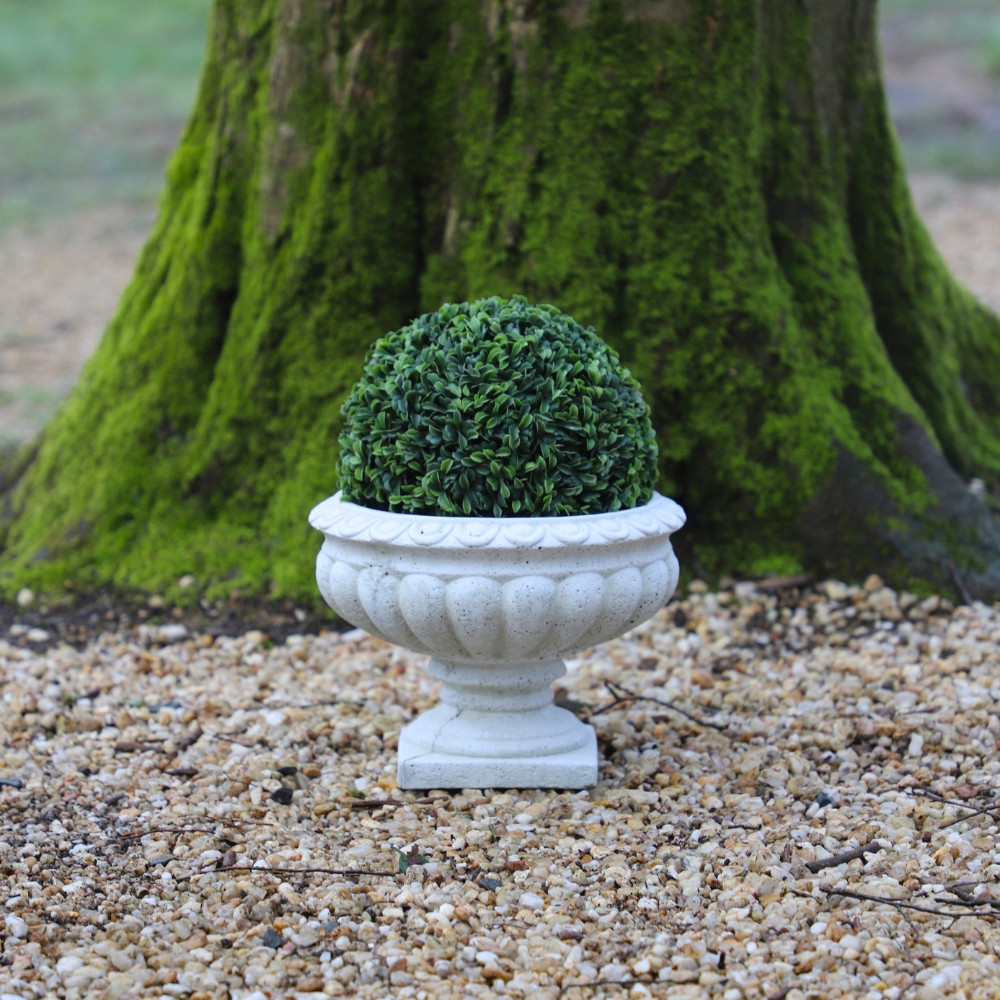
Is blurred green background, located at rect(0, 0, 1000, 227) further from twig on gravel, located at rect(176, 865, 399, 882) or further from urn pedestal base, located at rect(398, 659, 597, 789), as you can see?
twig on gravel, located at rect(176, 865, 399, 882)

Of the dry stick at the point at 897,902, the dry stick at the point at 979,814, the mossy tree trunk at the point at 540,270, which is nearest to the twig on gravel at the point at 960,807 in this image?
the dry stick at the point at 979,814

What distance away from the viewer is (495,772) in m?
3.03

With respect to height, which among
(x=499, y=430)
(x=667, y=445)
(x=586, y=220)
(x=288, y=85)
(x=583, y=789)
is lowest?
(x=583, y=789)

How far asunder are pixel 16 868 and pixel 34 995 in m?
0.52

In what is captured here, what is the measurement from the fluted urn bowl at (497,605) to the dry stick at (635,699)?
422 millimetres

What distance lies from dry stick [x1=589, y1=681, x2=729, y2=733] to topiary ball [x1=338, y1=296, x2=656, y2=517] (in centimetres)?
83

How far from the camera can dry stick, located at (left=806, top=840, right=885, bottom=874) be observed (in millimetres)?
2588

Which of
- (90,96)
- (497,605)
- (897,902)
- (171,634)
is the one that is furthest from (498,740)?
(90,96)

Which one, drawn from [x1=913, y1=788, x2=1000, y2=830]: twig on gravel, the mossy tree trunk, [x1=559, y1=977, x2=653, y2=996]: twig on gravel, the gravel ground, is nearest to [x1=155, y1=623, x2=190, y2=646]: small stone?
the gravel ground

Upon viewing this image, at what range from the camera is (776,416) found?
4355 mm

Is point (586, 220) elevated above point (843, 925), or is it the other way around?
point (586, 220)

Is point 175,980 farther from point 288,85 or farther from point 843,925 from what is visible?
point 288,85

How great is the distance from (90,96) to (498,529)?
20.0 meters

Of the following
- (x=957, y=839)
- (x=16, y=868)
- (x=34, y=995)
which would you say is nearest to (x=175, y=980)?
(x=34, y=995)
